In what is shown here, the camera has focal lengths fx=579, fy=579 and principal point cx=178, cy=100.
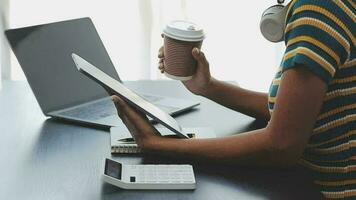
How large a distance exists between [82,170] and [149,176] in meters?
0.14

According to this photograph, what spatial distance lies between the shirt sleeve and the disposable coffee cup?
0.75 feet

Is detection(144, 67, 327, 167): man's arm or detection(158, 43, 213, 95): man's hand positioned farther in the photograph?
detection(158, 43, 213, 95): man's hand

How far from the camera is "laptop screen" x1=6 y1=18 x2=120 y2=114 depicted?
4.72 ft

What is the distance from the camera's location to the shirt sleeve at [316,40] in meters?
1.01

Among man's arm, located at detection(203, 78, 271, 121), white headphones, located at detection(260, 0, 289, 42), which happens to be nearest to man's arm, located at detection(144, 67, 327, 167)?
white headphones, located at detection(260, 0, 289, 42)

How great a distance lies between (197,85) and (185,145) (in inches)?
14.1

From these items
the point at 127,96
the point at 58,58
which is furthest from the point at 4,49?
the point at 127,96

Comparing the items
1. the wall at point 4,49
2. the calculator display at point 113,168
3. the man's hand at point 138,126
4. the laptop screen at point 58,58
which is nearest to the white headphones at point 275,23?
the man's hand at point 138,126

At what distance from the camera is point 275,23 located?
4.01 feet

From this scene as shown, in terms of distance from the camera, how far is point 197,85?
4.85 ft

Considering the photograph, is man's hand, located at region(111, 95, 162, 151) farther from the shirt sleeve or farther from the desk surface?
the shirt sleeve

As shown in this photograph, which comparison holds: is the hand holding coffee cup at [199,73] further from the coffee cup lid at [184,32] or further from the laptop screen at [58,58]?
the laptop screen at [58,58]

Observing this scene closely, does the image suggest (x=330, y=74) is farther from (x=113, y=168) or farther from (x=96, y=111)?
(x=96, y=111)

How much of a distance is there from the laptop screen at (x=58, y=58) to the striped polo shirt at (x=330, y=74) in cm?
58
